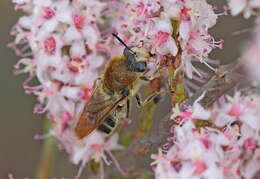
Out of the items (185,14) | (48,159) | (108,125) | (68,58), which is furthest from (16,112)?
(185,14)

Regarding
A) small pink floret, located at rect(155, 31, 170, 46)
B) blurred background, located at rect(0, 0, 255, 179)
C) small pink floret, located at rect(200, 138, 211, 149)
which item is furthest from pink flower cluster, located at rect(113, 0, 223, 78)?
blurred background, located at rect(0, 0, 255, 179)

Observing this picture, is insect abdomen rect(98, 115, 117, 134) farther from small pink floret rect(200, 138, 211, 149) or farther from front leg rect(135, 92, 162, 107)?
small pink floret rect(200, 138, 211, 149)

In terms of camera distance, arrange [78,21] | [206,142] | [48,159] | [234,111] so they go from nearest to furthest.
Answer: [206,142], [234,111], [78,21], [48,159]

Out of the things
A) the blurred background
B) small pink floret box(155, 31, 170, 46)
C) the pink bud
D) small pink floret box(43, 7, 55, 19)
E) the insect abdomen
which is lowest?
the blurred background

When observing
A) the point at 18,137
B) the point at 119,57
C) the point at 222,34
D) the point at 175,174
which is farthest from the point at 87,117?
the point at 18,137

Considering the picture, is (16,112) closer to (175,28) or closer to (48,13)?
(48,13)

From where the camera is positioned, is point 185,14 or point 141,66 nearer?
point 185,14
